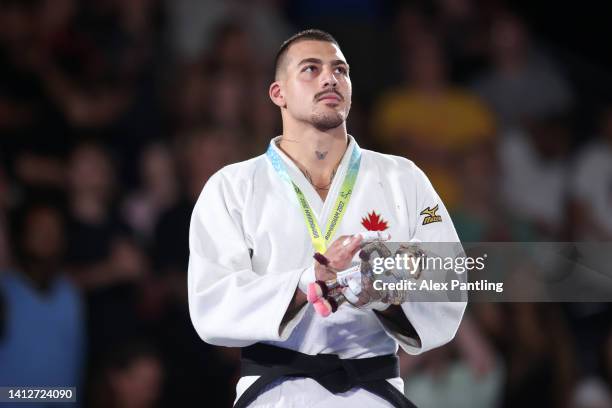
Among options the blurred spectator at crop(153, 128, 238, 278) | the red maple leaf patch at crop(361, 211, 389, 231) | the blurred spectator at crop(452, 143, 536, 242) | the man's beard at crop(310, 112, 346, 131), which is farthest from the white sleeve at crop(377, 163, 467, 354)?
the blurred spectator at crop(452, 143, 536, 242)

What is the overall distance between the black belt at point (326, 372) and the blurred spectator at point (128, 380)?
2326 millimetres

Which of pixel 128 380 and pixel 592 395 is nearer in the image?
pixel 128 380

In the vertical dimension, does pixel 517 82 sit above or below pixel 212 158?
above

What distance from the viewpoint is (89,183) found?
18.5 feet

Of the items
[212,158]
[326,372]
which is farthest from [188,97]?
[326,372]

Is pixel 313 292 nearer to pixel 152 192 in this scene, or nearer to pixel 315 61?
pixel 315 61

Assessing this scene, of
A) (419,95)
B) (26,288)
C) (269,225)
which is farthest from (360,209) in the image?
(419,95)

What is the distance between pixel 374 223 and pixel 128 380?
2.63 meters

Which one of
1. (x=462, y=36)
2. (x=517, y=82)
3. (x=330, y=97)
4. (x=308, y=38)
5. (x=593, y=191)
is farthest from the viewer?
(x=462, y=36)

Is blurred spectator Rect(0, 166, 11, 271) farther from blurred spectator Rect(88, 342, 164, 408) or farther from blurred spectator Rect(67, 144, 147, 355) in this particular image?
blurred spectator Rect(88, 342, 164, 408)

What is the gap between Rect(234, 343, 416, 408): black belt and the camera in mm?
2932

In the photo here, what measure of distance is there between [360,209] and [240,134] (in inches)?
120

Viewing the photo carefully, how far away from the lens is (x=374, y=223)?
10.1ft

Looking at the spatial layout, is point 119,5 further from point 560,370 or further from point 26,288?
point 560,370
